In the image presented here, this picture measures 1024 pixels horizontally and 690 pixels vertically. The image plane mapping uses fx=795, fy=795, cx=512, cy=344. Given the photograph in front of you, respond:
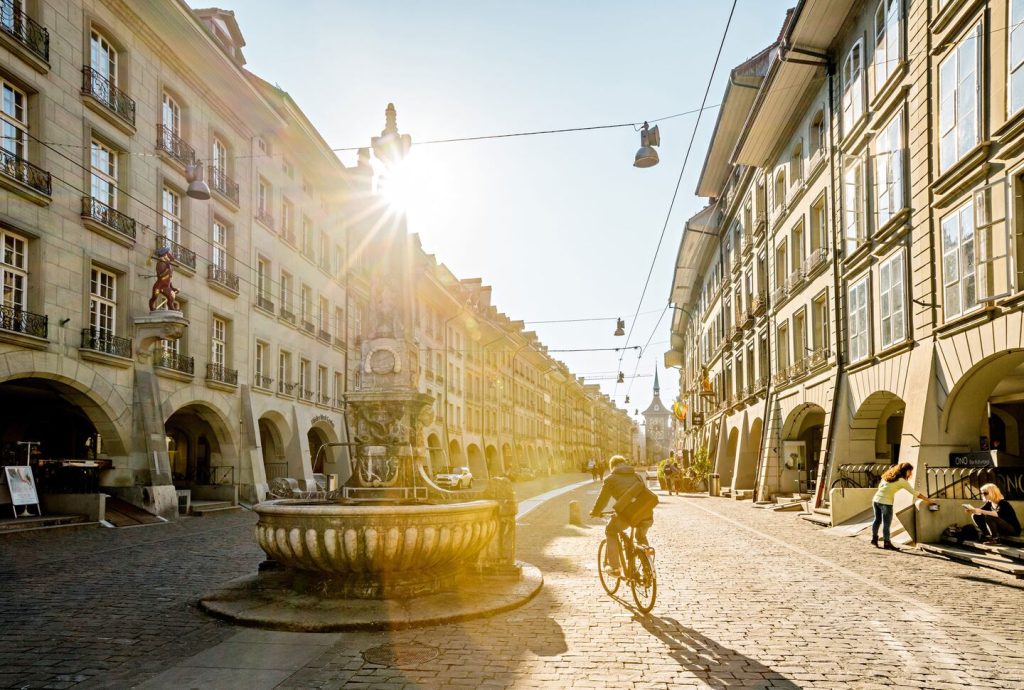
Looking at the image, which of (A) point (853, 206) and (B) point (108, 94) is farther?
(B) point (108, 94)

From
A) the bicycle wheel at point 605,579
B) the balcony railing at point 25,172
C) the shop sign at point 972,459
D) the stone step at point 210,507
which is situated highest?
the balcony railing at point 25,172

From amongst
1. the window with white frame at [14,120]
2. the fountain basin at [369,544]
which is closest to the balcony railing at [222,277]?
the window with white frame at [14,120]

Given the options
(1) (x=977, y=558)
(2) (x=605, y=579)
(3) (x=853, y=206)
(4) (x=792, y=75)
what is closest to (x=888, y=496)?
(1) (x=977, y=558)

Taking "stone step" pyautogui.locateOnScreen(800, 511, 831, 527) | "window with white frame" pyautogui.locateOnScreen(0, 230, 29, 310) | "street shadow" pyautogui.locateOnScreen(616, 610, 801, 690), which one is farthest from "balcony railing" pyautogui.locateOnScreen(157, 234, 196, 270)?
"street shadow" pyautogui.locateOnScreen(616, 610, 801, 690)

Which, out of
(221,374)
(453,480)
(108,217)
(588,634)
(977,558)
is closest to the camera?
(588,634)

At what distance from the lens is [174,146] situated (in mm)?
24078

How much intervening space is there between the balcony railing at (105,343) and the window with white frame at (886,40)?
19668mm

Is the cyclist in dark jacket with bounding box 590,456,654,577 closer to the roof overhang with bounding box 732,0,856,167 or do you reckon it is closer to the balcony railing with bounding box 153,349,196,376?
the roof overhang with bounding box 732,0,856,167

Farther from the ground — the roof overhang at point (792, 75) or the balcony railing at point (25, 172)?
the roof overhang at point (792, 75)

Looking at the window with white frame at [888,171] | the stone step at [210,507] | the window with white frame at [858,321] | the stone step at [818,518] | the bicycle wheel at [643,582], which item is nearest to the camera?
the bicycle wheel at [643,582]

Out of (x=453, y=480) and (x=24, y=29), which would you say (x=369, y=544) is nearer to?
(x=24, y=29)

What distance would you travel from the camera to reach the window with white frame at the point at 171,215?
23734 mm

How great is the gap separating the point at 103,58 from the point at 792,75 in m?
19.4

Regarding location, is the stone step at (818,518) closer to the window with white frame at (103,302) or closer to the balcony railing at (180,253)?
the window with white frame at (103,302)
